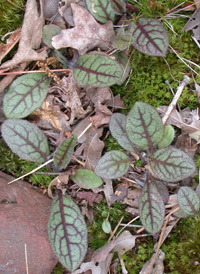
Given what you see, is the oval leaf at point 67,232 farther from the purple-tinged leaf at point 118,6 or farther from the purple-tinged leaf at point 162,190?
the purple-tinged leaf at point 118,6

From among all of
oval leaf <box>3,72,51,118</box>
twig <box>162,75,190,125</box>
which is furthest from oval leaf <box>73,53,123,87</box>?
twig <box>162,75,190,125</box>

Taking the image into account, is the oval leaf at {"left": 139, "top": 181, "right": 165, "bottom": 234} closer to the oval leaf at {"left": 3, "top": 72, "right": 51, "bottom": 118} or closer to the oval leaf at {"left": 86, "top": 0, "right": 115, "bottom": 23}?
the oval leaf at {"left": 3, "top": 72, "right": 51, "bottom": 118}

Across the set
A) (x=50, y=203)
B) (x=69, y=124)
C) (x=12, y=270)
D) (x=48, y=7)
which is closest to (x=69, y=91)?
(x=69, y=124)

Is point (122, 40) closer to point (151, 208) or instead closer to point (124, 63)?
point (124, 63)

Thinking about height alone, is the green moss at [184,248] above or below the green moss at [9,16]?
below

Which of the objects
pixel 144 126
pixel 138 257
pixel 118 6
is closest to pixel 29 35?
pixel 118 6

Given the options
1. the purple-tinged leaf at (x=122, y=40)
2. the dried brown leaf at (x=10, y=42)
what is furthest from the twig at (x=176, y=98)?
the dried brown leaf at (x=10, y=42)

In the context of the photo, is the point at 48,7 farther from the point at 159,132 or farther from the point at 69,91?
the point at 159,132
